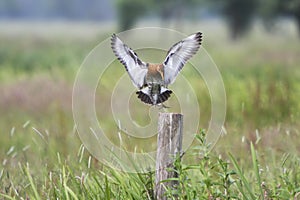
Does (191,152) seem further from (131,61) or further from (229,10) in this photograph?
(229,10)

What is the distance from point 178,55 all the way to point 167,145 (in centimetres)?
60

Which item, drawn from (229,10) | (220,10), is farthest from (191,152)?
(220,10)

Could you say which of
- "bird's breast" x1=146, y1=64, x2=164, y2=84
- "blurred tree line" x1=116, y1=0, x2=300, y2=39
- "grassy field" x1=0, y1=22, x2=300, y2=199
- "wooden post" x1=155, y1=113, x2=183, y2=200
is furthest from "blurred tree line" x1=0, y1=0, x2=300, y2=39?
"bird's breast" x1=146, y1=64, x2=164, y2=84

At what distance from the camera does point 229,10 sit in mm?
46188

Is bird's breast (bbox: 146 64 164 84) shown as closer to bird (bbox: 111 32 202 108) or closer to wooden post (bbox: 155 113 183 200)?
bird (bbox: 111 32 202 108)

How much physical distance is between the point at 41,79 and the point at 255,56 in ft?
38.6

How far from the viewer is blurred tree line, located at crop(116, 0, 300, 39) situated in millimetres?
37125

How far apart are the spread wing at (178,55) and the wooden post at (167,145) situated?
300 mm

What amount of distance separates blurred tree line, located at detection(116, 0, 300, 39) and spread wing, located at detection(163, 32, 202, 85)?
29079mm

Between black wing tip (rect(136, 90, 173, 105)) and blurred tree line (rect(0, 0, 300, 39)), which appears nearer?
black wing tip (rect(136, 90, 173, 105))

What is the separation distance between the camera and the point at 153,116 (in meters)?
4.84

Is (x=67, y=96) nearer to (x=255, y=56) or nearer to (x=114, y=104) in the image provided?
(x=114, y=104)

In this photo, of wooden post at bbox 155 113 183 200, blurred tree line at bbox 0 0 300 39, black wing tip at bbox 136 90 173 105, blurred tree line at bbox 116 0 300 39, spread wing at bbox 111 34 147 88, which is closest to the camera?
black wing tip at bbox 136 90 173 105

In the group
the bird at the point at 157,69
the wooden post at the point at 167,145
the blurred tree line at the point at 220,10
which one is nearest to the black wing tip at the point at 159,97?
the bird at the point at 157,69
